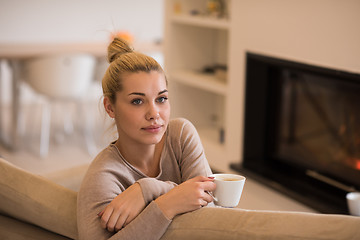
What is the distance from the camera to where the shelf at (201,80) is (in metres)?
3.31

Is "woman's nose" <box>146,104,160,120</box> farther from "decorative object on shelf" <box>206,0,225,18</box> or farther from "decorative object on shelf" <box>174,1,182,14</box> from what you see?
"decorative object on shelf" <box>174,1,182,14</box>

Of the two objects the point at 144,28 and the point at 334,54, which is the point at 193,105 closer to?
the point at 334,54

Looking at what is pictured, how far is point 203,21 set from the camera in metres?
3.36

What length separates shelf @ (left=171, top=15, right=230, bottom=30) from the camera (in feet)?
10.5

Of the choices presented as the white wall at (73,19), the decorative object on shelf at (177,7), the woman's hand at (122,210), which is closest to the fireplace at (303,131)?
the decorative object on shelf at (177,7)

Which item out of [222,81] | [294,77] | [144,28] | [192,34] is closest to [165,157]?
[294,77]

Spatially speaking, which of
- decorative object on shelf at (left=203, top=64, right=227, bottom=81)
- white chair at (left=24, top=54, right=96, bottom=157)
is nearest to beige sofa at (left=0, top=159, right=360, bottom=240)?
decorative object on shelf at (left=203, top=64, right=227, bottom=81)

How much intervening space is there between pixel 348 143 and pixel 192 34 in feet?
5.34

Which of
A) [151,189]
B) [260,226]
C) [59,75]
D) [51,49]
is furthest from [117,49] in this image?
[51,49]

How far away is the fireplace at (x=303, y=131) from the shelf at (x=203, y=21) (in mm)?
329

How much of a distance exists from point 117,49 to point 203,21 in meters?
2.05

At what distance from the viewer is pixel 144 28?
678cm

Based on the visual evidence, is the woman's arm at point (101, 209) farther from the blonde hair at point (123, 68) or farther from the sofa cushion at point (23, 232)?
the blonde hair at point (123, 68)

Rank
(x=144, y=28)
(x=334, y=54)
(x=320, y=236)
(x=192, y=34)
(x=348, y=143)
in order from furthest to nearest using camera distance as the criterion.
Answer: (x=144, y=28)
(x=192, y=34)
(x=348, y=143)
(x=334, y=54)
(x=320, y=236)
